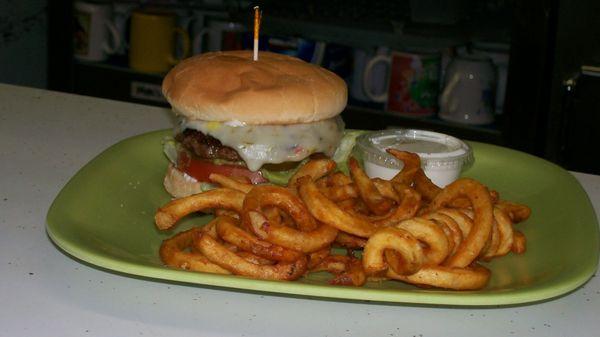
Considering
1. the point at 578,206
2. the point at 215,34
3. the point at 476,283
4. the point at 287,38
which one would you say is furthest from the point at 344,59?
the point at 476,283

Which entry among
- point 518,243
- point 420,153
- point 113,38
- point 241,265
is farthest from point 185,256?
point 113,38

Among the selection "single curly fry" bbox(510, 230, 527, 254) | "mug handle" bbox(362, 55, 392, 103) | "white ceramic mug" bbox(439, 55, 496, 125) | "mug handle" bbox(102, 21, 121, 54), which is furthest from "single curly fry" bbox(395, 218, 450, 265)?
"mug handle" bbox(102, 21, 121, 54)

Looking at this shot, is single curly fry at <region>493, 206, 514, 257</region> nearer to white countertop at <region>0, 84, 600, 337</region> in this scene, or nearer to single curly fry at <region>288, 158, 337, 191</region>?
white countertop at <region>0, 84, 600, 337</region>

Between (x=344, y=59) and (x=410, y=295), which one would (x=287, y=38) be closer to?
(x=344, y=59)

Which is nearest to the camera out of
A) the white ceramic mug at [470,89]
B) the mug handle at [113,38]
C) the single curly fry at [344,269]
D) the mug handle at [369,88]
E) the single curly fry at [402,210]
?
the single curly fry at [344,269]

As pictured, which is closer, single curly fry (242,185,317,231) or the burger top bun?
single curly fry (242,185,317,231)

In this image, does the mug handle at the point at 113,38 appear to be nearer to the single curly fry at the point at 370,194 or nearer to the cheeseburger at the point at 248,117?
the cheeseburger at the point at 248,117

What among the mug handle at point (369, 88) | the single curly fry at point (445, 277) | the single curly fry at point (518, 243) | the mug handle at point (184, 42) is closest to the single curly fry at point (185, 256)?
the single curly fry at point (445, 277)
